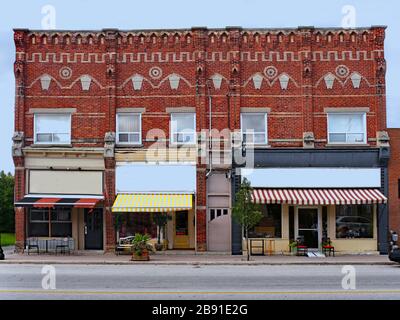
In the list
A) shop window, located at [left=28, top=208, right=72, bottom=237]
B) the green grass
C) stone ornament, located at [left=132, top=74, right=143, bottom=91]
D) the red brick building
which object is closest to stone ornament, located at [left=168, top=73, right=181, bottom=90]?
the red brick building

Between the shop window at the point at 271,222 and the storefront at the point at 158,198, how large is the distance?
313 cm

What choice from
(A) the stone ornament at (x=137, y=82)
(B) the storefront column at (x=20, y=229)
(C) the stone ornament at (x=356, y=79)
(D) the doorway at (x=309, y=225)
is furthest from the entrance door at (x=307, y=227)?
(B) the storefront column at (x=20, y=229)

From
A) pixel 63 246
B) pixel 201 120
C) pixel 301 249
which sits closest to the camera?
pixel 301 249

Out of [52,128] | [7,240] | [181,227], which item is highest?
[52,128]

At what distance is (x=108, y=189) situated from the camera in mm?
26375

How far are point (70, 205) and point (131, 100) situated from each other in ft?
19.4

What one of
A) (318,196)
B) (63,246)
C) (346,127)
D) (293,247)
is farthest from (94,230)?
(346,127)

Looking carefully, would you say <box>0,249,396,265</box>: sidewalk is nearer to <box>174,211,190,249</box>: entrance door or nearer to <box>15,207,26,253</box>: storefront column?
<box>15,207,26,253</box>: storefront column

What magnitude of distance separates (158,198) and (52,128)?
21.2 ft

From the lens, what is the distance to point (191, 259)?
23.7 meters

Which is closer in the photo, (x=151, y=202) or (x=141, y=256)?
(x=141, y=256)

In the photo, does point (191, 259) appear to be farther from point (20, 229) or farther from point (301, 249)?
point (20, 229)
